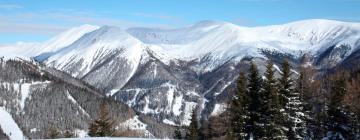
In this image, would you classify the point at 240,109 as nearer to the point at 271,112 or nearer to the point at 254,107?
the point at 254,107

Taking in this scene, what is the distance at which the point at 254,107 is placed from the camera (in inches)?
2007

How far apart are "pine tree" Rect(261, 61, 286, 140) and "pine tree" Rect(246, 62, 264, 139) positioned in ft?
1.70

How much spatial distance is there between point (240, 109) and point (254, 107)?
280 cm

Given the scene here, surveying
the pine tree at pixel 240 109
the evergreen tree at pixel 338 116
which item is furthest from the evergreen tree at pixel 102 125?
the evergreen tree at pixel 338 116

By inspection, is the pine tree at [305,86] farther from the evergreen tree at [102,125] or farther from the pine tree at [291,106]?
the evergreen tree at [102,125]

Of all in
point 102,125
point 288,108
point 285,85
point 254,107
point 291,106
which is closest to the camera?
point 254,107

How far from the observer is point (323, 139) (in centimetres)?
6788

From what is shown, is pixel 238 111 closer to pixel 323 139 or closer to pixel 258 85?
pixel 258 85

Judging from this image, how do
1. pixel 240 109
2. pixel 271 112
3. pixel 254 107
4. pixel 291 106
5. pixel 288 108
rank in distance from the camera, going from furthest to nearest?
pixel 291 106, pixel 288 108, pixel 240 109, pixel 254 107, pixel 271 112

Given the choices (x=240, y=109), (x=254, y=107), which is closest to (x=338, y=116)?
(x=240, y=109)

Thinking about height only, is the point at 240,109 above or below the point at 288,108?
below

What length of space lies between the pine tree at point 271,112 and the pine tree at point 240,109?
1872 millimetres

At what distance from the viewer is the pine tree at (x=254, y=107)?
1998 inches

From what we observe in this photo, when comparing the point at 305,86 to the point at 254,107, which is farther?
the point at 305,86
